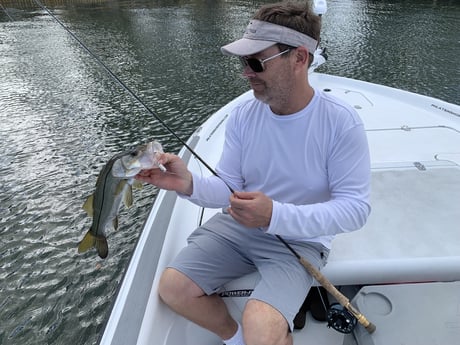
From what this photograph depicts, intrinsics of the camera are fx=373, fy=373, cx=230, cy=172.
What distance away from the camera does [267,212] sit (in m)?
1.83

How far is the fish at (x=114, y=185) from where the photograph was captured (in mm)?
1828

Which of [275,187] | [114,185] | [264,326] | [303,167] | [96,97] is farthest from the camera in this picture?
[96,97]

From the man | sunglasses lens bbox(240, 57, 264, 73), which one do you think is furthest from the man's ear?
sunglasses lens bbox(240, 57, 264, 73)

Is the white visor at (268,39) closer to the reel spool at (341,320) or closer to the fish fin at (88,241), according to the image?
the fish fin at (88,241)

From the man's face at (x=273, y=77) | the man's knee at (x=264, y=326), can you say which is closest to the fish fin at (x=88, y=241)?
the man's knee at (x=264, y=326)

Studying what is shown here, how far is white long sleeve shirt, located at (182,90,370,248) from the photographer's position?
6.18ft

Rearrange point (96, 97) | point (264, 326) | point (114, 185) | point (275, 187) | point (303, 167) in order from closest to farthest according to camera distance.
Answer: point (264, 326) → point (114, 185) → point (303, 167) → point (275, 187) → point (96, 97)

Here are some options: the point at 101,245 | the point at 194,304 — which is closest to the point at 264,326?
the point at 194,304

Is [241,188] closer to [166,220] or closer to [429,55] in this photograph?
[166,220]

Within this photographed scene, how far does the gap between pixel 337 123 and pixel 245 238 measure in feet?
2.81

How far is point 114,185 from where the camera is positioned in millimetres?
Answer: 1920

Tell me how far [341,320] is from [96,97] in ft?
31.7

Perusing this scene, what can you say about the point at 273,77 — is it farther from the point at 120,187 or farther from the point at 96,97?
the point at 96,97

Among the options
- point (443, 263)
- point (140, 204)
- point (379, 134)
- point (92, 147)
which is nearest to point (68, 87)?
point (92, 147)
